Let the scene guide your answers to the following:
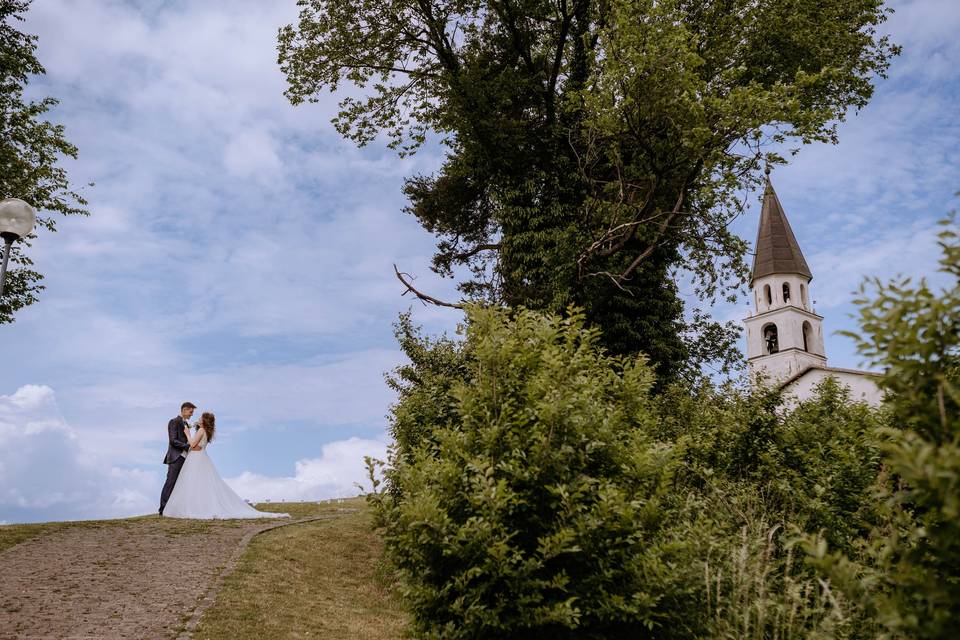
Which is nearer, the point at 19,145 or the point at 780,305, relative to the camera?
the point at 19,145

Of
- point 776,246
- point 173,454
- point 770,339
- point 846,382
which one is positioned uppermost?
point 776,246

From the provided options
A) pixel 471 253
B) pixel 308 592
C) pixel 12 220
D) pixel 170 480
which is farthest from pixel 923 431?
pixel 471 253

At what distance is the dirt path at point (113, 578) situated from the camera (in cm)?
878

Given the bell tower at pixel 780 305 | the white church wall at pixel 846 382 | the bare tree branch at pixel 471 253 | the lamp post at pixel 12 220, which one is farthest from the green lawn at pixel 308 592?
the bell tower at pixel 780 305

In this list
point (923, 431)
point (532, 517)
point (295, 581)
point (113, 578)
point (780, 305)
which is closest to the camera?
point (923, 431)

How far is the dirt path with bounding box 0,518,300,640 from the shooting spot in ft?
28.8

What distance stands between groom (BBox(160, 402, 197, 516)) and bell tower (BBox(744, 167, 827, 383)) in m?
50.0

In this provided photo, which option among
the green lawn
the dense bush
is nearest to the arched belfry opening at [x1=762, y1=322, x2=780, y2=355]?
the green lawn

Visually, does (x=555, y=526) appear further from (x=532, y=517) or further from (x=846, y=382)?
(x=846, y=382)

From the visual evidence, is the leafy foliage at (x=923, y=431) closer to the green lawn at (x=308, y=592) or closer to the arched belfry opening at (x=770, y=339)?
the green lawn at (x=308, y=592)

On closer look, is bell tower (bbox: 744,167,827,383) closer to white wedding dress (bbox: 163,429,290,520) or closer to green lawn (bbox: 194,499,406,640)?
white wedding dress (bbox: 163,429,290,520)

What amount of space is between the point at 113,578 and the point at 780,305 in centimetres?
5729

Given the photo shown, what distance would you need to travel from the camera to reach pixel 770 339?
6053cm

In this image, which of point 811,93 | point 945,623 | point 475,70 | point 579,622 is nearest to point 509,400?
point 579,622
